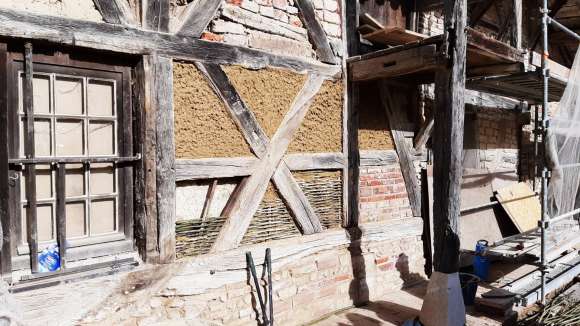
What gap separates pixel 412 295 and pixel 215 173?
297 centimetres

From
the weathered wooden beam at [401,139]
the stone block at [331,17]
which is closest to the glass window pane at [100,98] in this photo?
the stone block at [331,17]

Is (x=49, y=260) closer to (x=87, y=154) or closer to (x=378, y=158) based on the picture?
(x=87, y=154)

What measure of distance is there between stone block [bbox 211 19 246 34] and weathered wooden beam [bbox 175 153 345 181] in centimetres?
113

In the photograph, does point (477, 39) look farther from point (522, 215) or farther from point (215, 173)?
point (522, 215)

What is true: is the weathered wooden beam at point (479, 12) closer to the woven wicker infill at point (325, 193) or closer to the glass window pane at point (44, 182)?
the woven wicker infill at point (325, 193)

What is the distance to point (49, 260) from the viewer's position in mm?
2871

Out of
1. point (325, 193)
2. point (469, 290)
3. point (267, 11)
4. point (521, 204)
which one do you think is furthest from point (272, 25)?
point (521, 204)

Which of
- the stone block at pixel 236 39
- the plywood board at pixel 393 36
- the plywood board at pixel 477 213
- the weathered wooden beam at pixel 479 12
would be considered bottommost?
the plywood board at pixel 477 213

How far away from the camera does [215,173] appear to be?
359 cm

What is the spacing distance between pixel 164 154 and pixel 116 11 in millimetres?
1110

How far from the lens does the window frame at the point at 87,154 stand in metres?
2.71

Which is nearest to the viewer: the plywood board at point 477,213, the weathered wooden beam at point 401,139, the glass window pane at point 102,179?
the glass window pane at point 102,179

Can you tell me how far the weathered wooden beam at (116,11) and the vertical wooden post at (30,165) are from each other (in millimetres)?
545

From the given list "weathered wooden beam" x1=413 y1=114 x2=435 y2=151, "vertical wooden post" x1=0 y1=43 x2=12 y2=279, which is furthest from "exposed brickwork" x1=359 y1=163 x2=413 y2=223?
"vertical wooden post" x1=0 y1=43 x2=12 y2=279
